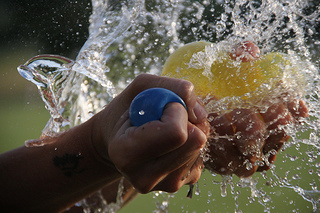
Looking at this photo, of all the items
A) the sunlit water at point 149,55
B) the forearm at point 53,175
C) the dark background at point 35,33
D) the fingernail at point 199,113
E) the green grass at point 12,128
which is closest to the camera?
the fingernail at point 199,113

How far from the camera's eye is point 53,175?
82 cm

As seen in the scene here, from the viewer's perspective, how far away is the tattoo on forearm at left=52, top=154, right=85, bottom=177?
2.59 ft

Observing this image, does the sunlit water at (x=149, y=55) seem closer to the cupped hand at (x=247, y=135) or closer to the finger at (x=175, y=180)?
the cupped hand at (x=247, y=135)

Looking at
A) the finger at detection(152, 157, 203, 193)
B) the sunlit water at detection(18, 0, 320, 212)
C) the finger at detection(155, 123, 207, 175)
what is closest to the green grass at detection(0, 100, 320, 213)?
the sunlit water at detection(18, 0, 320, 212)

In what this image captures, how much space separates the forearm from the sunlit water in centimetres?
7

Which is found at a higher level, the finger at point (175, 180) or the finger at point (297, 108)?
the finger at point (175, 180)

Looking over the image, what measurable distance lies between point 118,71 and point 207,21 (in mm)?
730

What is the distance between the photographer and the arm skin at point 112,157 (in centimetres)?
51

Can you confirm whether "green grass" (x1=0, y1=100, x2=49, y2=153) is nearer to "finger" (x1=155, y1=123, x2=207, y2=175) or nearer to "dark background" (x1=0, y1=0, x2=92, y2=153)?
"dark background" (x1=0, y1=0, x2=92, y2=153)

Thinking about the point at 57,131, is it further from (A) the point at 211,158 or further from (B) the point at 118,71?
(B) the point at 118,71

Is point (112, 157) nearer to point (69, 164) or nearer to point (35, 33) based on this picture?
point (69, 164)

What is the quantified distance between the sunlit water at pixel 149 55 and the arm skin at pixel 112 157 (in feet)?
0.30

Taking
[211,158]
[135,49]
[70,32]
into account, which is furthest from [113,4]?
[211,158]

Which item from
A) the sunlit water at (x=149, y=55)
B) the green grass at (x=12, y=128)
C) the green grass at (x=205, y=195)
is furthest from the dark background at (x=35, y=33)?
the green grass at (x=205, y=195)
